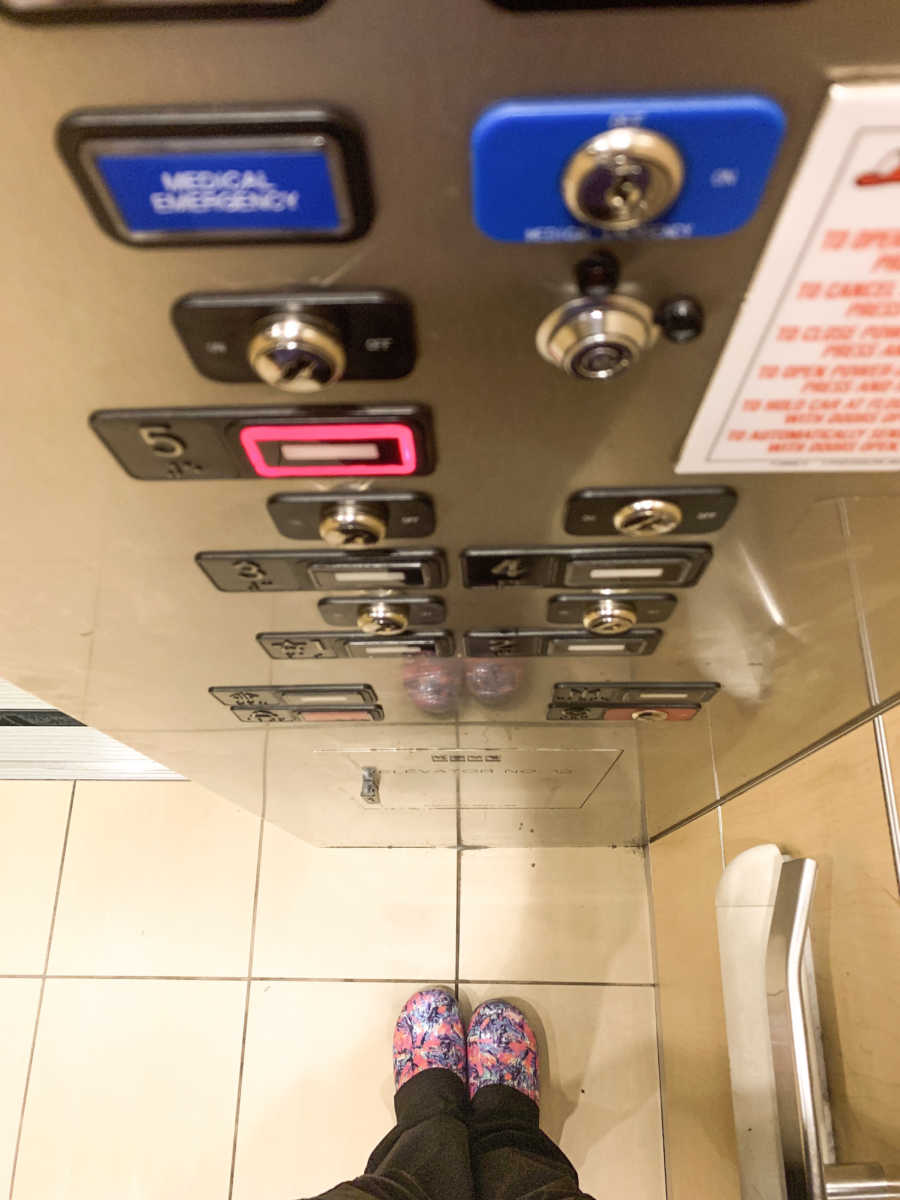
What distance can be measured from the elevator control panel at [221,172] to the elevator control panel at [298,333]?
0.08 feet

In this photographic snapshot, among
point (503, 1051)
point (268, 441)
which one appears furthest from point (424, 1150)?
point (268, 441)

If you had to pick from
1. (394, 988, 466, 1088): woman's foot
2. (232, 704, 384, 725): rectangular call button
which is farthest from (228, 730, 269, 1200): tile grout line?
(232, 704, 384, 725): rectangular call button

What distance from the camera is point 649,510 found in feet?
1.19

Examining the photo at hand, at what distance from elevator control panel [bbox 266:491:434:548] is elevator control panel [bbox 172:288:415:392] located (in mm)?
84

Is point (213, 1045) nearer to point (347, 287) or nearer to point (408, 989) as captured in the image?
point (408, 989)

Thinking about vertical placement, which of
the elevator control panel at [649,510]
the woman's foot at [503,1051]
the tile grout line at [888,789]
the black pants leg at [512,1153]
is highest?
the elevator control panel at [649,510]

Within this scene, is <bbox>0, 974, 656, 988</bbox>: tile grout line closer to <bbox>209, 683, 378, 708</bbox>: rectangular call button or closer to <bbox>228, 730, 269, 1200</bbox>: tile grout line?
<bbox>228, 730, 269, 1200</bbox>: tile grout line

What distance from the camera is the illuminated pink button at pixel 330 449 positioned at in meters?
0.32

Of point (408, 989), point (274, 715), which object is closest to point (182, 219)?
point (274, 715)

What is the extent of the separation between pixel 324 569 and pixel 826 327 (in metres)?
0.26

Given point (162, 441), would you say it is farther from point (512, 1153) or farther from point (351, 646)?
point (512, 1153)

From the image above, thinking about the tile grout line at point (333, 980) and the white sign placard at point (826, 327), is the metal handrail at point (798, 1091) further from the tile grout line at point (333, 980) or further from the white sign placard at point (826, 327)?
the tile grout line at point (333, 980)

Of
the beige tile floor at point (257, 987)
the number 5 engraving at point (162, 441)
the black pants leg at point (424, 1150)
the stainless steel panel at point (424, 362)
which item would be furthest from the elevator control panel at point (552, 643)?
the beige tile floor at point (257, 987)

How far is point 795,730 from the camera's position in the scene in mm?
668
